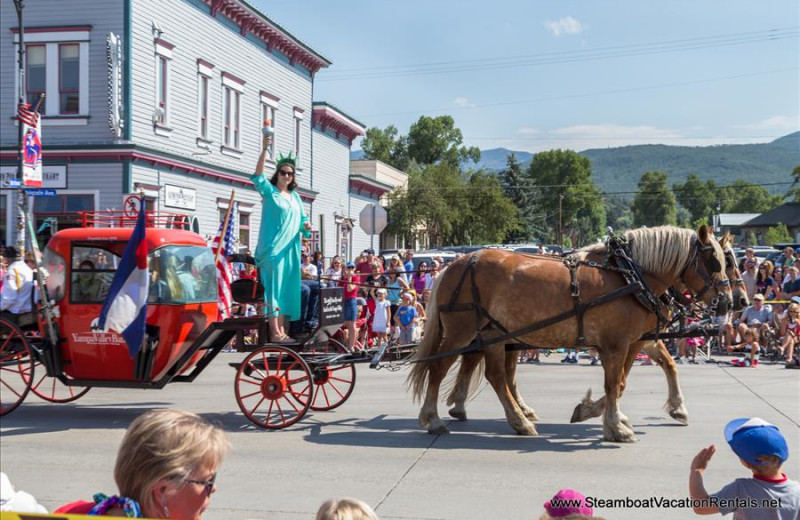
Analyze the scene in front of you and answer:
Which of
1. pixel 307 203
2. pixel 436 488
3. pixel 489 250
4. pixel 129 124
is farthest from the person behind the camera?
pixel 307 203

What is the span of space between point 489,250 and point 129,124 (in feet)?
51.7

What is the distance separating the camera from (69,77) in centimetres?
2286

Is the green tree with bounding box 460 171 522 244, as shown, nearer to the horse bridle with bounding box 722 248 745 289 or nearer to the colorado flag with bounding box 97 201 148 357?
the horse bridle with bounding box 722 248 745 289

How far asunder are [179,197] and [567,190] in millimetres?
109948

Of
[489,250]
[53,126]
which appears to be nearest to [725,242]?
[489,250]

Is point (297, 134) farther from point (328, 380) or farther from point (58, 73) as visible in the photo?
→ point (328, 380)

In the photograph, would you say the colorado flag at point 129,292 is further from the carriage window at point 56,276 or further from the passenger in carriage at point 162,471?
the passenger in carriage at point 162,471

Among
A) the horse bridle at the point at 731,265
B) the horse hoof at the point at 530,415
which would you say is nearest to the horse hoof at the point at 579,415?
the horse hoof at the point at 530,415

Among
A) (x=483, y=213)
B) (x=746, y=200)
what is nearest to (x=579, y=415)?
(x=483, y=213)

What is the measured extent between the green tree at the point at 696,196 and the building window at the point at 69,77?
505 ft

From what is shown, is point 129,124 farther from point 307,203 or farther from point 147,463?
point 147,463

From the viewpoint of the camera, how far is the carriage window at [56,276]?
31.3 ft

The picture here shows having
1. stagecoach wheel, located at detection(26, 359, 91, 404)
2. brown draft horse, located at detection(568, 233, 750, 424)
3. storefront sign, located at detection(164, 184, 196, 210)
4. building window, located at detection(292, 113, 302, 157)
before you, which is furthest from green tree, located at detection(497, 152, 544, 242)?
brown draft horse, located at detection(568, 233, 750, 424)

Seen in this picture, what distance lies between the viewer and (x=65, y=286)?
9531 millimetres
